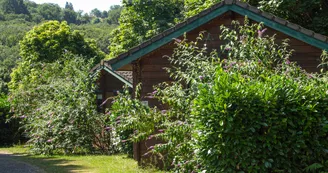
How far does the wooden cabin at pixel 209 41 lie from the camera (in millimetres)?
12828

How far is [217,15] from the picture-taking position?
13.2 m

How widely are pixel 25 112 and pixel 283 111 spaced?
16928 millimetres

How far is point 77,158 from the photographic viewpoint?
711 inches

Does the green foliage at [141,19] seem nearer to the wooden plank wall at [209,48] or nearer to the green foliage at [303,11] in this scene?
the green foliage at [303,11]

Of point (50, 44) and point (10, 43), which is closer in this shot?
point (50, 44)

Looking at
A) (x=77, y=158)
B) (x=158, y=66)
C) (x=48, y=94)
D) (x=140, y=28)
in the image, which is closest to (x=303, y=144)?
(x=158, y=66)

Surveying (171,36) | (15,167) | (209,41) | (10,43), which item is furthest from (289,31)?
(10,43)

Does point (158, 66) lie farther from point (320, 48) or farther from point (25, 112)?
point (25, 112)

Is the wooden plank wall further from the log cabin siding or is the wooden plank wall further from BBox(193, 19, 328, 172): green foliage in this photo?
BBox(193, 19, 328, 172): green foliage

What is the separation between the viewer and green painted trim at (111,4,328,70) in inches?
504

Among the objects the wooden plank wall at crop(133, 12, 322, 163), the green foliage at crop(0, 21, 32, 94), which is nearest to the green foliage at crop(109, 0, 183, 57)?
the wooden plank wall at crop(133, 12, 322, 163)

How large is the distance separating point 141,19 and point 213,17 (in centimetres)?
3107

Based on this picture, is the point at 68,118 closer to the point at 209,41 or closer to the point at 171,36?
the point at 171,36

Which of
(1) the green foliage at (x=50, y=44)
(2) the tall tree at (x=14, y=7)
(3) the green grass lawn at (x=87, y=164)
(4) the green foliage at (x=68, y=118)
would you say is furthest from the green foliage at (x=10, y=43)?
(3) the green grass lawn at (x=87, y=164)
